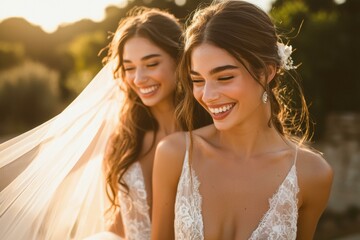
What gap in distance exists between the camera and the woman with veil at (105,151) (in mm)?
3250

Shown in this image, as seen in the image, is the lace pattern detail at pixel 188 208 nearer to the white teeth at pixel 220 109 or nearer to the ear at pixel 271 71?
the white teeth at pixel 220 109

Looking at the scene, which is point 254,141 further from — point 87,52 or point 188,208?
point 87,52

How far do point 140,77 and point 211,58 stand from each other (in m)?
0.96

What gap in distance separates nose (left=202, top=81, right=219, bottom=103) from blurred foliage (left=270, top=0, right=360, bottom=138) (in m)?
6.24

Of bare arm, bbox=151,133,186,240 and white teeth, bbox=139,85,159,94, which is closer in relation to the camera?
bare arm, bbox=151,133,186,240

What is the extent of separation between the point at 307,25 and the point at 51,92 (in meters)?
6.99

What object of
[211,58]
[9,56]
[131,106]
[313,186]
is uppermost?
[9,56]

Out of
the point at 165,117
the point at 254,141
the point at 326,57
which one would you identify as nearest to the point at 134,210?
the point at 165,117

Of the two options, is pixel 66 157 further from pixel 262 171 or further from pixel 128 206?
pixel 262 171

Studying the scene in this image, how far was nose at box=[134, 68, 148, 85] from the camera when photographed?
3.56 meters

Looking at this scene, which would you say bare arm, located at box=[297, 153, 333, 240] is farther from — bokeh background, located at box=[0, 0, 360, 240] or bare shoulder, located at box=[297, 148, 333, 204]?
bokeh background, located at box=[0, 0, 360, 240]

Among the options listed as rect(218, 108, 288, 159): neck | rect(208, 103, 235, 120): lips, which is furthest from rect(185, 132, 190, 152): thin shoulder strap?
rect(208, 103, 235, 120): lips

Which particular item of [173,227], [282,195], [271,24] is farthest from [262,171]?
[271,24]

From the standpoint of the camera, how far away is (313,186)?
118 inches
